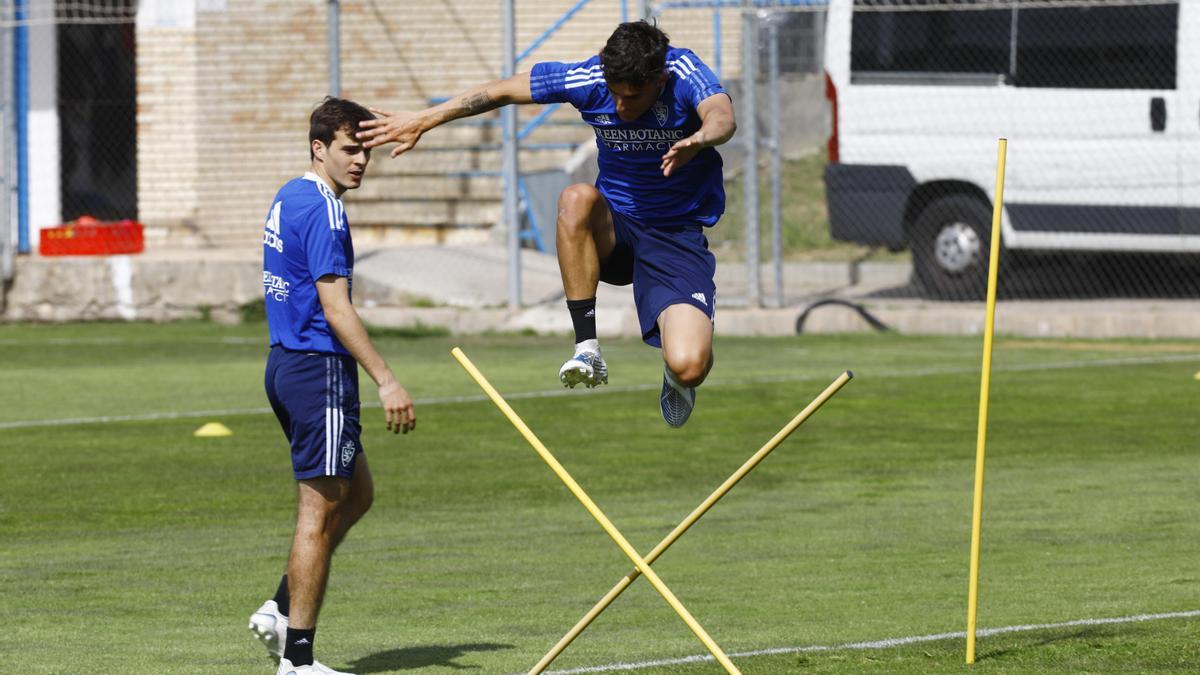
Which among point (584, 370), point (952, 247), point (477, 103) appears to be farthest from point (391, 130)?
point (952, 247)

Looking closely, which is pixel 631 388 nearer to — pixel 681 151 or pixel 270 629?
pixel 681 151

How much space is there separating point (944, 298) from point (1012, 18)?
2913 millimetres

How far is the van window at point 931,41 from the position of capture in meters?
20.3

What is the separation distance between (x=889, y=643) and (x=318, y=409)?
2.31 meters

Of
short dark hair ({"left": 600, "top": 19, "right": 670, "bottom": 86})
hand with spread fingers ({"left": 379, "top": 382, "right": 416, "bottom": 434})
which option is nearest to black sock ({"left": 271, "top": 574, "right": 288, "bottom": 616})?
hand with spread fingers ({"left": 379, "top": 382, "right": 416, "bottom": 434})

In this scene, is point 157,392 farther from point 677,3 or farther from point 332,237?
point 332,237

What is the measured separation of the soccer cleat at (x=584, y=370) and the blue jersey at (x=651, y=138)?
0.68m

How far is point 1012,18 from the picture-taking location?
20.2 metres

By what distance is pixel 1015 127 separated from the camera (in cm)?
2030

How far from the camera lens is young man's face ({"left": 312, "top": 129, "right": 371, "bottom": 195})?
7.58 m

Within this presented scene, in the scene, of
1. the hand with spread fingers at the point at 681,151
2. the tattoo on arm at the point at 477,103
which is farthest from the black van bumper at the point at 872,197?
the hand with spread fingers at the point at 681,151

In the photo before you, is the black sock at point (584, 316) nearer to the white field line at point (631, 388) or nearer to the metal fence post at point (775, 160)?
the white field line at point (631, 388)

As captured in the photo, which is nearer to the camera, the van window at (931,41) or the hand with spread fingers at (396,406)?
the hand with spread fingers at (396,406)

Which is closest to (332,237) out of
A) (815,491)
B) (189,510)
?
(189,510)
